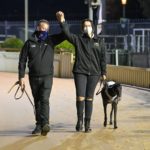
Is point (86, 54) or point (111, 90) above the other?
point (86, 54)

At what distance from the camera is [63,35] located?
9.87 metres

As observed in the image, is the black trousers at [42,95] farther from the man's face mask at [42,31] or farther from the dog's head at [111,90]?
the dog's head at [111,90]

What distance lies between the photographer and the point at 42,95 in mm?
9750

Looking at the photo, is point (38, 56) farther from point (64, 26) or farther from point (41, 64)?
point (64, 26)

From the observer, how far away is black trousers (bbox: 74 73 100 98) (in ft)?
32.9

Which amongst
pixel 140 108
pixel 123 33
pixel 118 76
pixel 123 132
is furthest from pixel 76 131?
pixel 123 33

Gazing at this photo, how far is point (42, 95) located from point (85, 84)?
0.76 m

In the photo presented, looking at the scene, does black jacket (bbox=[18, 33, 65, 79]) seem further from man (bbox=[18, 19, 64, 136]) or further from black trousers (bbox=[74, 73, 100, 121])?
black trousers (bbox=[74, 73, 100, 121])

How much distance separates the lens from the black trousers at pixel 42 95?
9742 millimetres

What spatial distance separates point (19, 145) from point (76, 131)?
1411 mm

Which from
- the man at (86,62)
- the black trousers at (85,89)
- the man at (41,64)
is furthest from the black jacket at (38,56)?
the black trousers at (85,89)

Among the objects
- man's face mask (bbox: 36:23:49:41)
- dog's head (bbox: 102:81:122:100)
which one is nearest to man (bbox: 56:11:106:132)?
man's face mask (bbox: 36:23:49:41)

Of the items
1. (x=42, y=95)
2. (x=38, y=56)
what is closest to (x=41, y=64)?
(x=38, y=56)

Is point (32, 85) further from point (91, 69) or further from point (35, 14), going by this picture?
point (35, 14)
